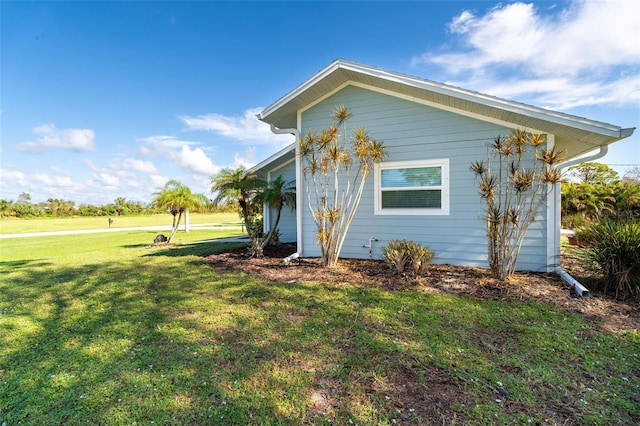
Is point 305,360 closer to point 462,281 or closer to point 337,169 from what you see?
point 462,281

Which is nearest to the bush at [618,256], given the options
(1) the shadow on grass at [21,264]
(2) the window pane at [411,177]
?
(2) the window pane at [411,177]

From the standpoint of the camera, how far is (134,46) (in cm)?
1286

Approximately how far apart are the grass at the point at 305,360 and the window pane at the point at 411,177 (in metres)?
2.90

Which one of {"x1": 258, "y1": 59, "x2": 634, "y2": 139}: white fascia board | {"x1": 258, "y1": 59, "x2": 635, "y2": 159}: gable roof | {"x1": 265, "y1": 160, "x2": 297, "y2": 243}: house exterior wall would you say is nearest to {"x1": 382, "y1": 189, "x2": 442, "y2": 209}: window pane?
{"x1": 258, "y1": 59, "x2": 635, "y2": 159}: gable roof

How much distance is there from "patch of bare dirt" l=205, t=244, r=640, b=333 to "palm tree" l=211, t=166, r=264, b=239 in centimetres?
183

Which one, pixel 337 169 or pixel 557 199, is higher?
pixel 337 169

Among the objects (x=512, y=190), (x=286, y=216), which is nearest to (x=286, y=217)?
(x=286, y=216)

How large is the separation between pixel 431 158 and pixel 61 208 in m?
46.9

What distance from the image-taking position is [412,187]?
666 cm

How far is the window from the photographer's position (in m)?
6.38

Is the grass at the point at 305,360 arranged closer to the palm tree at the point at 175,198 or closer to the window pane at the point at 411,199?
the window pane at the point at 411,199

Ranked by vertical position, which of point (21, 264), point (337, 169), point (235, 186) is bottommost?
point (21, 264)

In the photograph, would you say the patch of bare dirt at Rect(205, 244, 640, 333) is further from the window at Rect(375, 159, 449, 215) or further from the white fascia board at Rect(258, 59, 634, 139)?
the white fascia board at Rect(258, 59, 634, 139)

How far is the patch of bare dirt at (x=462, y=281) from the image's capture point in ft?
13.0
